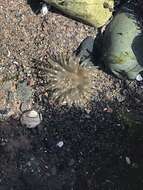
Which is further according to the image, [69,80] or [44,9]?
[44,9]

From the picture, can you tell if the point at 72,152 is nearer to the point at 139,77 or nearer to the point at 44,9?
the point at 139,77

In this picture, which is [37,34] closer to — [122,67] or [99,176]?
[122,67]

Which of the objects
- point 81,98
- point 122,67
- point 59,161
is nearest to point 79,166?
point 59,161

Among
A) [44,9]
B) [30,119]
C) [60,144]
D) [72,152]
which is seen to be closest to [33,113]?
[30,119]

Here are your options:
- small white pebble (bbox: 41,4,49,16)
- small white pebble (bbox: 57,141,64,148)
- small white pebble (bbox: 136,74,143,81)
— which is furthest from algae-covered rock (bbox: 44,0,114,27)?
small white pebble (bbox: 57,141,64,148)

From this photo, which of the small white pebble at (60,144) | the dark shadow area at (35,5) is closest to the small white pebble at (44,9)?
the dark shadow area at (35,5)

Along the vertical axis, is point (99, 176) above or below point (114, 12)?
below
